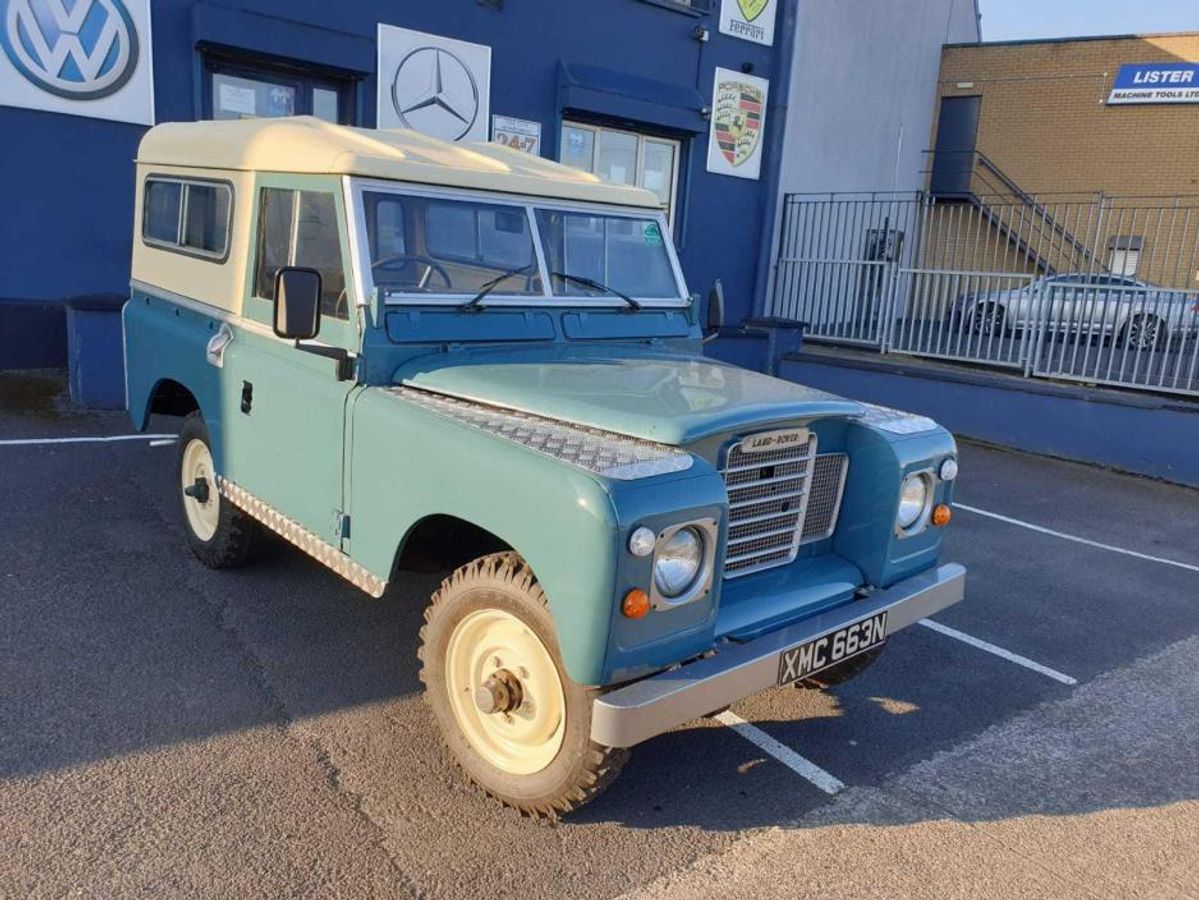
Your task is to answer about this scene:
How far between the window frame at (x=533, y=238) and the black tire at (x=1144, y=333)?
702cm

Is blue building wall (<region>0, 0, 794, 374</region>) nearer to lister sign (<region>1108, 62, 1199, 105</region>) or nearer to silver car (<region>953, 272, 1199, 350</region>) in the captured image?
silver car (<region>953, 272, 1199, 350</region>)

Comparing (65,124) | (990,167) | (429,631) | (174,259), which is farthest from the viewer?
(990,167)

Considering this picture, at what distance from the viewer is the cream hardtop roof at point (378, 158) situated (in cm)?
385

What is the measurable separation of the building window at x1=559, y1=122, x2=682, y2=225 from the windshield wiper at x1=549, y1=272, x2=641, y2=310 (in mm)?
7391

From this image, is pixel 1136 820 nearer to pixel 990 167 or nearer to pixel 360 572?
pixel 360 572

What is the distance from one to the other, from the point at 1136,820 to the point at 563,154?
996 cm

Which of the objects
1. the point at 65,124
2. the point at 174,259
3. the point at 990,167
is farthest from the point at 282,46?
the point at 990,167

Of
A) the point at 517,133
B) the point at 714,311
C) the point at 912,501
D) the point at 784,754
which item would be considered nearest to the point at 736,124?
the point at 517,133

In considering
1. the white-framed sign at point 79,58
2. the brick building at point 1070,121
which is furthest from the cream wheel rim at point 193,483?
the brick building at point 1070,121

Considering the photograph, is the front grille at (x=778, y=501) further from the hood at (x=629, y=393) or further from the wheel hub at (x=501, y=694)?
the wheel hub at (x=501, y=694)

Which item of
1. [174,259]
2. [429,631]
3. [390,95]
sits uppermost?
[390,95]

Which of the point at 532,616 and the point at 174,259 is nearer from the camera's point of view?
the point at 532,616

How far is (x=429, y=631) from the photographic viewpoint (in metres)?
3.30

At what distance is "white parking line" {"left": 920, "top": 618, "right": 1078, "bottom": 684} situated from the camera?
15.0ft
